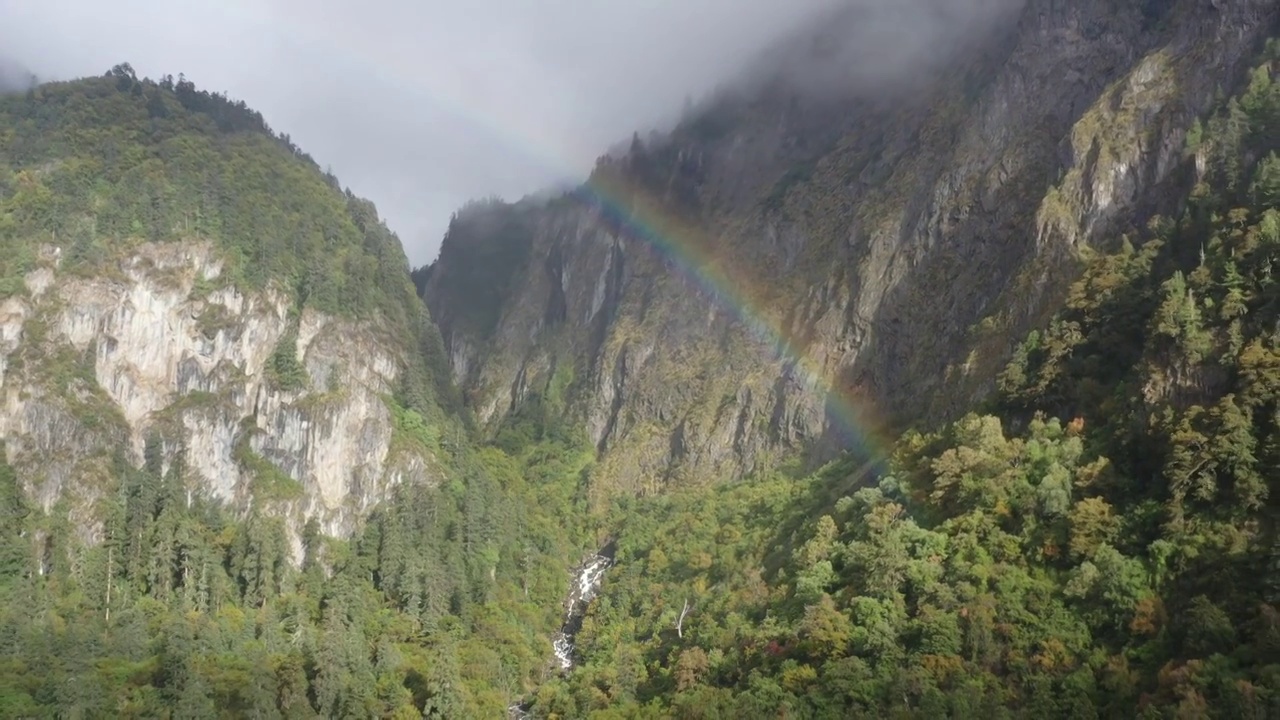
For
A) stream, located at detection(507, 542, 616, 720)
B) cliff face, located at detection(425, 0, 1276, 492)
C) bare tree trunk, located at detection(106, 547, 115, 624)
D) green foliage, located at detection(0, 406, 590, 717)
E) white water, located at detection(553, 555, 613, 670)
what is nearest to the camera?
green foliage, located at detection(0, 406, 590, 717)

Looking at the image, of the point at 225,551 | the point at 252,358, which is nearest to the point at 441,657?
the point at 225,551

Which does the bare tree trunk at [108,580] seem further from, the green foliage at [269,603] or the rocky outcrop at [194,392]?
the rocky outcrop at [194,392]

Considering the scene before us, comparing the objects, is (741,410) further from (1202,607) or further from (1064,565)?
(1202,607)

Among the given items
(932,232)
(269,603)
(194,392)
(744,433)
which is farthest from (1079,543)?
(194,392)

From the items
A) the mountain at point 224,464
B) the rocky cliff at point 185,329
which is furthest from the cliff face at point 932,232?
the rocky cliff at point 185,329

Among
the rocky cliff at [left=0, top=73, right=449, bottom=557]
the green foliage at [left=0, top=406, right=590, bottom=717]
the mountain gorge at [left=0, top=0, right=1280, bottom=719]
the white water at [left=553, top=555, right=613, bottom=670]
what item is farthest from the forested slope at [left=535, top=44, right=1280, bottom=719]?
the rocky cliff at [left=0, top=73, right=449, bottom=557]

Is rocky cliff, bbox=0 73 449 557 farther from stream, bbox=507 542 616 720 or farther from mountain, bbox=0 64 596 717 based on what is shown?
stream, bbox=507 542 616 720
